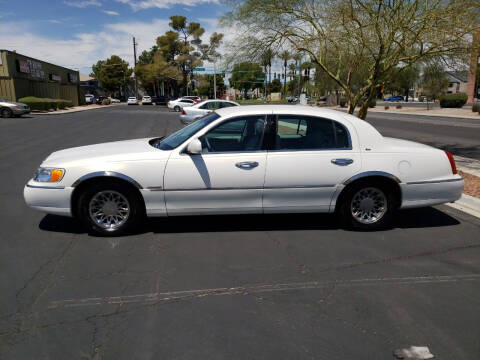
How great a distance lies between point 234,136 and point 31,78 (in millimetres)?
39939

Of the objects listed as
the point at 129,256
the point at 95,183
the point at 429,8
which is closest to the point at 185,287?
the point at 129,256

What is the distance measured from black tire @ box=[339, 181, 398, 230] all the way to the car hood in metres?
2.45

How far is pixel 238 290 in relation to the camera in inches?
143

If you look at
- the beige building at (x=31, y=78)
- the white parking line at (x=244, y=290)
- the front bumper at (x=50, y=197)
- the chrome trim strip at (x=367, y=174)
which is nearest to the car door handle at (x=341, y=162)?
the chrome trim strip at (x=367, y=174)

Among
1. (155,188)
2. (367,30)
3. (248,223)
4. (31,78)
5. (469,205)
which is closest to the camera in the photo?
(155,188)

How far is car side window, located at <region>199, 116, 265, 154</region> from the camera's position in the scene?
495 cm

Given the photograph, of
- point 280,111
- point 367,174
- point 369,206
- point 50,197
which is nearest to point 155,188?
point 50,197

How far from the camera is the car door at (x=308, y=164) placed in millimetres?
4879

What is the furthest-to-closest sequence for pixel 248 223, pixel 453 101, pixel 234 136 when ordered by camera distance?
pixel 453 101, pixel 248 223, pixel 234 136

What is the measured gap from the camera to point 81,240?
481cm

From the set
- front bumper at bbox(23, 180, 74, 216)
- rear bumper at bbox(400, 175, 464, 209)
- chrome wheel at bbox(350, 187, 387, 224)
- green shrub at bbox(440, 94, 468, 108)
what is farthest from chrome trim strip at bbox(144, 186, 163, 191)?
green shrub at bbox(440, 94, 468, 108)

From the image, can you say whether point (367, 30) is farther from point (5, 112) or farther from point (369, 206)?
point (5, 112)

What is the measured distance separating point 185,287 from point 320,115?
284 cm

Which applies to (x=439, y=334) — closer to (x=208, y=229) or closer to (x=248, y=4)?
(x=208, y=229)
